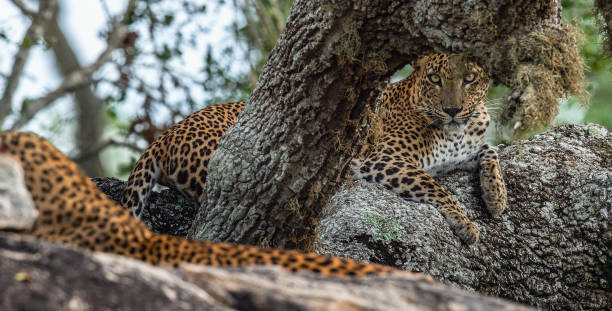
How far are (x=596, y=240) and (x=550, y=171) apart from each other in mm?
1027

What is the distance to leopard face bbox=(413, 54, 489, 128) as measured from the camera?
788 centimetres

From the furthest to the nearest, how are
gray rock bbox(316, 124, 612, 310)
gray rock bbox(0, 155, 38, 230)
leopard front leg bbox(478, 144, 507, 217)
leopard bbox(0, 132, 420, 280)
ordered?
leopard front leg bbox(478, 144, 507, 217) → gray rock bbox(316, 124, 612, 310) → leopard bbox(0, 132, 420, 280) → gray rock bbox(0, 155, 38, 230)

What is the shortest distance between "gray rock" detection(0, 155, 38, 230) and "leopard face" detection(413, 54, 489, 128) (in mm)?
5428

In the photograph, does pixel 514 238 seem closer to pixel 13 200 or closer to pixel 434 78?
pixel 434 78

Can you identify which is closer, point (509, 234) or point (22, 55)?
point (509, 234)

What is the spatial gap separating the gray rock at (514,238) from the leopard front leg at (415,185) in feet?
0.42

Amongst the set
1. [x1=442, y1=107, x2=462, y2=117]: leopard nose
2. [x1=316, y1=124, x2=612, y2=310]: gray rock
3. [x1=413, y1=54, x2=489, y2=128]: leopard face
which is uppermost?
[x1=413, y1=54, x2=489, y2=128]: leopard face

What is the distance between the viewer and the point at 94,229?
356cm

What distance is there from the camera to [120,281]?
8.60 ft

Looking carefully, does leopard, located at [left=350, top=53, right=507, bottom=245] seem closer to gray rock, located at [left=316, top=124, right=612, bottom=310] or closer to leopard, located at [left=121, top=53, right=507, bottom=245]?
leopard, located at [left=121, top=53, right=507, bottom=245]

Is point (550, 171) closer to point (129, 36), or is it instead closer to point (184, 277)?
point (184, 277)

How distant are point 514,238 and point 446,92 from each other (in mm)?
1953

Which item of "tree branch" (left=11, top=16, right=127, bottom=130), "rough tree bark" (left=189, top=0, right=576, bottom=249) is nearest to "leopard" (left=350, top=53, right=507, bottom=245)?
"rough tree bark" (left=189, top=0, right=576, bottom=249)

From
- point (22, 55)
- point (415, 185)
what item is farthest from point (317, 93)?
point (22, 55)
